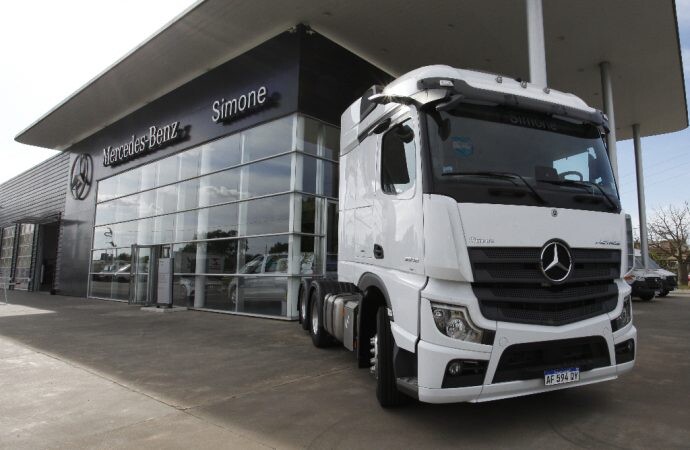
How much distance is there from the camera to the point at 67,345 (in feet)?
25.2

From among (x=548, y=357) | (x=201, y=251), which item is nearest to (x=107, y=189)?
(x=201, y=251)

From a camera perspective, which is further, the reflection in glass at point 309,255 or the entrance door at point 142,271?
the entrance door at point 142,271

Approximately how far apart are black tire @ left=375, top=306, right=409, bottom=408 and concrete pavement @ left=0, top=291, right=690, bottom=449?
0.36ft

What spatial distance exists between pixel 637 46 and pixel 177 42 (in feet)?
43.4

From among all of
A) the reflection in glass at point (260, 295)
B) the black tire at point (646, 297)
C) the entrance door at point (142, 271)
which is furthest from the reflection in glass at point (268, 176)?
the black tire at point (646, 297)

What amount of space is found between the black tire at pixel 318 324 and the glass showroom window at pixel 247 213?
10.9 feet

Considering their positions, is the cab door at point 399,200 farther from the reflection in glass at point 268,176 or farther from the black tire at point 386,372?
the reflection in glass at point 268,176

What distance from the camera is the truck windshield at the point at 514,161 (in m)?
3.53

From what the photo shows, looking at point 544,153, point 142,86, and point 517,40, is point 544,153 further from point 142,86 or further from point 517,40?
point 142,86

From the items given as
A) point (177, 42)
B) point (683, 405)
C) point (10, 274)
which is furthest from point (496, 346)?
point (10, 274)

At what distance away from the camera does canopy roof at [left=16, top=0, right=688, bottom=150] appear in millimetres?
10828

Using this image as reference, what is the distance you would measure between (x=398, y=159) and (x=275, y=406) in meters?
2.74

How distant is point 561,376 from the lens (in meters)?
3.48

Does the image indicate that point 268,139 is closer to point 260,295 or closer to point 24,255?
point 260,295
